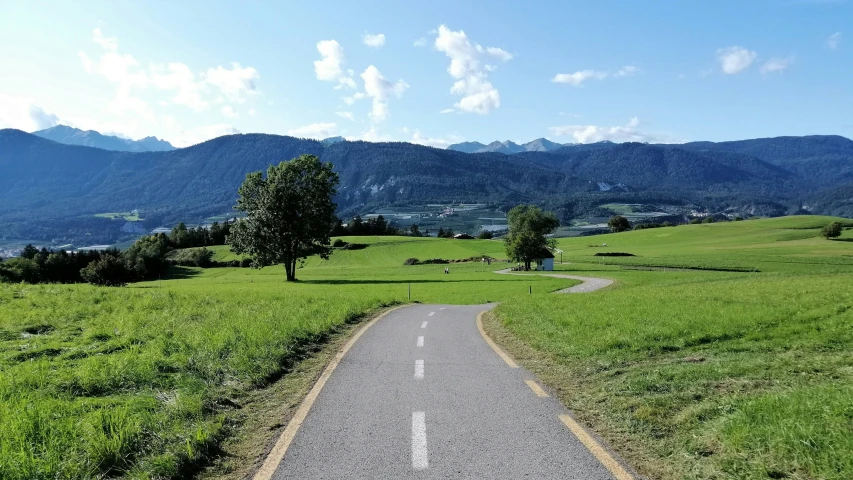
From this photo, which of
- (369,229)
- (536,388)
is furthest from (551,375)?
(369,229)

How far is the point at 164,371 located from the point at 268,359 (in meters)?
2.09

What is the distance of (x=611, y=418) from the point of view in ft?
23.1

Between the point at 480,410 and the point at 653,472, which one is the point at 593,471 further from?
the point at 480,410

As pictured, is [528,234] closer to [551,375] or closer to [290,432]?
[551,375]


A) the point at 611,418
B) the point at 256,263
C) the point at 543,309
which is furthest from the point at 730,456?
the point at 256,263

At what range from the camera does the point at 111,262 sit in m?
76.3

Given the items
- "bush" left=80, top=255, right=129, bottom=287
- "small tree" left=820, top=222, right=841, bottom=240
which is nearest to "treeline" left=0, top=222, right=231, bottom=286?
"bush" left=80, top=255, right=129, bottom=287

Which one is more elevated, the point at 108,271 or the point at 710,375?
the point at 710,375

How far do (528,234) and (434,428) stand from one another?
78.8m

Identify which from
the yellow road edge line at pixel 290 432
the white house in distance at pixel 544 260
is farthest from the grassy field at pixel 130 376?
the white house in distance at pixel 544 260

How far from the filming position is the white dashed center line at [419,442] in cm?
552

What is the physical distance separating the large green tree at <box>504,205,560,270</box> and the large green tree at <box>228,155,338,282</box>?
3321 cm

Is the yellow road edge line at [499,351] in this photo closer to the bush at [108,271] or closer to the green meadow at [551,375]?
the green meadow at [551,375]

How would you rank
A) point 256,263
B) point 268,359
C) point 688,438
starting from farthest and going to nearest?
point 256,263 < point 268,359 < point 688,438
